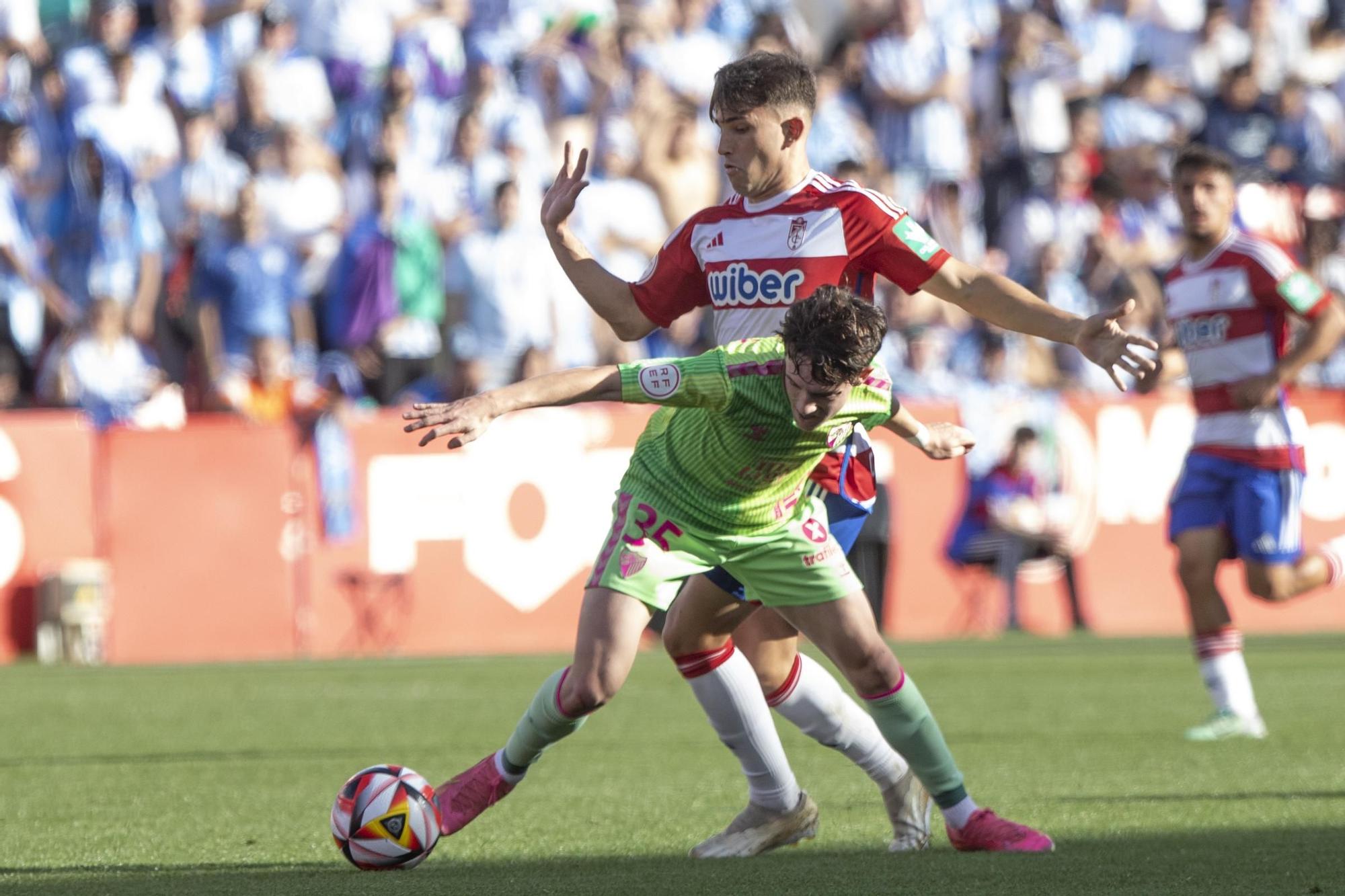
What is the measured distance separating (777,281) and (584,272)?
600mm

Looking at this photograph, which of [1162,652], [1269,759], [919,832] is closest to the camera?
[919,832]

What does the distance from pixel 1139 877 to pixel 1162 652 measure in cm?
889

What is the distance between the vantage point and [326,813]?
6832 millimetres

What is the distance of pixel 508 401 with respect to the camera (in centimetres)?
496

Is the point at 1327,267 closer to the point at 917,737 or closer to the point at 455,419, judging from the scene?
the point at 917,737

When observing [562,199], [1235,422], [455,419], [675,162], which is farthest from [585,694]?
[675,162]

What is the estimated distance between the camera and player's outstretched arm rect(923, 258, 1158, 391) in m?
5.46

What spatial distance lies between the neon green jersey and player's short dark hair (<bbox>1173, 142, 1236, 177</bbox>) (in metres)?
3.95

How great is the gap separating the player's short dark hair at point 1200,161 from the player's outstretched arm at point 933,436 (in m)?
3.52

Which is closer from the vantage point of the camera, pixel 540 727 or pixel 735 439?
pixel 735 439

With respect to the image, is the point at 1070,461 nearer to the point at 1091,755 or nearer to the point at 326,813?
the point at 1091,755

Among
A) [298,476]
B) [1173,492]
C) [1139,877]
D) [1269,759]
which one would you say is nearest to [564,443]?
[298,476]

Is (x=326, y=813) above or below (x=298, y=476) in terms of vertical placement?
below

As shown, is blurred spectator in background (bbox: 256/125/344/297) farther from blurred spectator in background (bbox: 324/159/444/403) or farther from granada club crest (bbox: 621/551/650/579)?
granada club crest (bbox: 621/551/650/579)
